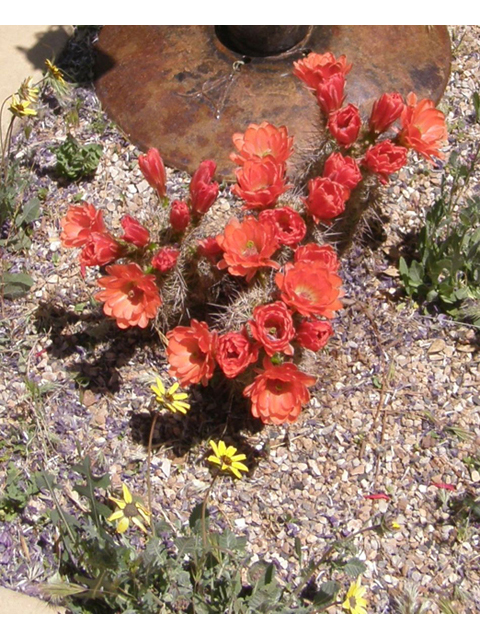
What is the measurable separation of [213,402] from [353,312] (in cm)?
62

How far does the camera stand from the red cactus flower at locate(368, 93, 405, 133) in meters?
2.24

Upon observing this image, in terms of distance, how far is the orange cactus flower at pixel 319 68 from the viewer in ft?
7.72

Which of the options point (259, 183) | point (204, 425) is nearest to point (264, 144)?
point (259, 183)

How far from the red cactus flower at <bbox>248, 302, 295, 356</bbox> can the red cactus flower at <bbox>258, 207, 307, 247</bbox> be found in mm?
210

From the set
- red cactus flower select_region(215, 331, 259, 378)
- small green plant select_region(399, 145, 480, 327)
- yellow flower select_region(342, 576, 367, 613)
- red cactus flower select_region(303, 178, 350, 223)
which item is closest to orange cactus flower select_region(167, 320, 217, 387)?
red cactus flower select_region(215, 331, 259, 378)

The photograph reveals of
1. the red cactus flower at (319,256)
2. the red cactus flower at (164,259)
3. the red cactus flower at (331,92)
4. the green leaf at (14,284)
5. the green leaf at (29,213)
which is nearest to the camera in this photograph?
the red cactus flower at (319,256)

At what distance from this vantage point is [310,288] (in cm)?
205

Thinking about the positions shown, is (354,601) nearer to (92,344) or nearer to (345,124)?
(92,344)

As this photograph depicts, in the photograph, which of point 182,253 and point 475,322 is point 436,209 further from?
point 182,253

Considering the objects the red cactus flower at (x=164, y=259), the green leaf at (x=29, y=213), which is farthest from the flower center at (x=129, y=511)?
the green leaf at (x=29, y=213)

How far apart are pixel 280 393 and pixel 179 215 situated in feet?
2.00

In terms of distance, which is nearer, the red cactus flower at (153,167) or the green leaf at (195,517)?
the green leaf at (195,517)

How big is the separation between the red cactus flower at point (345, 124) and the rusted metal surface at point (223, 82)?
0.48 m

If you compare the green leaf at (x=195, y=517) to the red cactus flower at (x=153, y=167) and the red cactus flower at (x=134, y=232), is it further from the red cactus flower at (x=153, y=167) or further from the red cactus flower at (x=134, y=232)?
the red cactus flower at (x=153, y=167)
